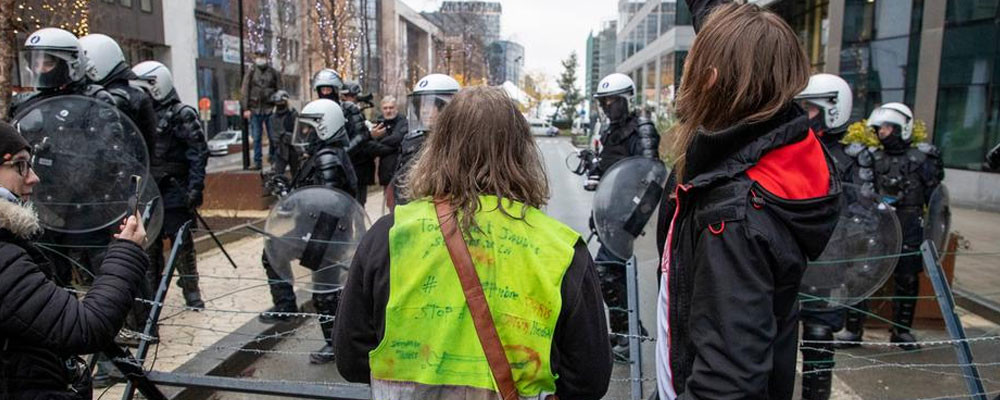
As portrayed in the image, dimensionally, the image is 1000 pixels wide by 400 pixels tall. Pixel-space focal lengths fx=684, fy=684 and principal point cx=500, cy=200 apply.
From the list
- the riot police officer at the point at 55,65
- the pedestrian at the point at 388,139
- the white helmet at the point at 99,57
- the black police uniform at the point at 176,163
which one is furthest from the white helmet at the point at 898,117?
the white helmet at the point at 99,57

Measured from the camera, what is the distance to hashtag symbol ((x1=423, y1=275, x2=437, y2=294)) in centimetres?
156

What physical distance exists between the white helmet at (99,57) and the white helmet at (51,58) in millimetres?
232

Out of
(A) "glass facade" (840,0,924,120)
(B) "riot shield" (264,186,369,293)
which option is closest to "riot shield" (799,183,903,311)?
(B) "riot shield" (264,186,369,293)

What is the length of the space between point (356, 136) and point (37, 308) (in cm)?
507

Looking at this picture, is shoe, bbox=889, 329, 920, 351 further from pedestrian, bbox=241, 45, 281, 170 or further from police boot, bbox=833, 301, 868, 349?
pedestrian, bbox=241, 45, 281, 170

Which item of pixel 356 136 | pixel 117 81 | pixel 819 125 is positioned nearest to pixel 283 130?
pixel 356 136

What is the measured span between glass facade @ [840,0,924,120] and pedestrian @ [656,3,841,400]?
17766 millimetres

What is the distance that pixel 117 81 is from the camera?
188 inches

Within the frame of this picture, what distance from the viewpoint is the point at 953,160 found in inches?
604

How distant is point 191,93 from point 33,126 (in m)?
31.0

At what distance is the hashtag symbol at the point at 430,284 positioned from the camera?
1.56m

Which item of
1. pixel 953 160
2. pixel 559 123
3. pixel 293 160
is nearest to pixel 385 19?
pixel 559 123

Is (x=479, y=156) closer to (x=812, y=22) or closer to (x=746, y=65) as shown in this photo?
(x=746, y=65)

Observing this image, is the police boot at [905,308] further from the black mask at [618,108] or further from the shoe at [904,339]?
the black mask at [618,108]
